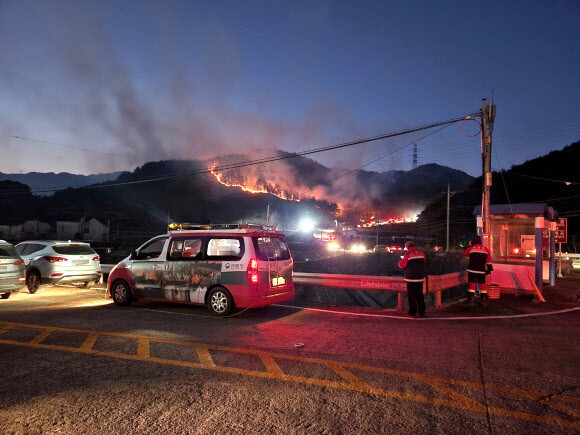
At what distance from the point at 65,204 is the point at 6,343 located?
4374 inches

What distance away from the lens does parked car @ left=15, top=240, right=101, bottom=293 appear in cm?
1177

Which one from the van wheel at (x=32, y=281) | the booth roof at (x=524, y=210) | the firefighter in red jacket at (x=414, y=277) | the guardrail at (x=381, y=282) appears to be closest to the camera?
the firefighter in red jacket at (x=414, y=277)

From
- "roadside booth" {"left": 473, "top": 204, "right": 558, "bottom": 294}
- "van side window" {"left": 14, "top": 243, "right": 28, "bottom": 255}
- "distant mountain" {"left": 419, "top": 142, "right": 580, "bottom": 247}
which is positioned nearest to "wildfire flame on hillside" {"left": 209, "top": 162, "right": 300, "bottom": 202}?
"distant mountain" {"left": 419, "top": 142, "right": 580, "bottom": 247}

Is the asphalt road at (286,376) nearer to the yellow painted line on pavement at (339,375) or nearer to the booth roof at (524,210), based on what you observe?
the yellow painted line on pavement at (339,375)

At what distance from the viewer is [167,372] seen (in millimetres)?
4617

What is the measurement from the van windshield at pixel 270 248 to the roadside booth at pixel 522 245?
24.5ft

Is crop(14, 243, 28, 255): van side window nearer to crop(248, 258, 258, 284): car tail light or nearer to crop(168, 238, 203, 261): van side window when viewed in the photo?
crop(168, 238, 203, 261): van side window

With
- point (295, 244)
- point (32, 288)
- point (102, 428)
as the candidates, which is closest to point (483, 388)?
point (102, 428)

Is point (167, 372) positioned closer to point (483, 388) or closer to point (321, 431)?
point (321, 431)

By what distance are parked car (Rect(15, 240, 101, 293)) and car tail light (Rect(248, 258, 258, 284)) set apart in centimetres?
725

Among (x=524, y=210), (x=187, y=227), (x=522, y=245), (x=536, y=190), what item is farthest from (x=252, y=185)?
(x=187, y=227)

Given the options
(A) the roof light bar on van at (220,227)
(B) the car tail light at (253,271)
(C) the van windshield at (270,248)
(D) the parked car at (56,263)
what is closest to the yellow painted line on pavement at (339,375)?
(B) the car tail light at (253,271)

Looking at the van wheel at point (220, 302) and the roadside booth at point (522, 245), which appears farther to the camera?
the roadside booth at point (522, 245)

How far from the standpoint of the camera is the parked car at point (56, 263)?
11773 mm
